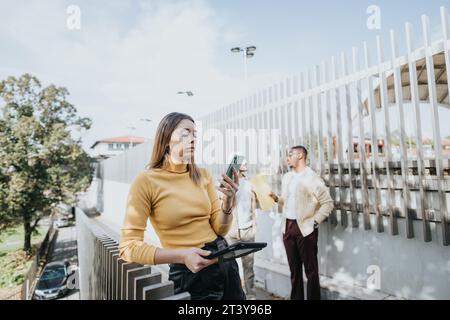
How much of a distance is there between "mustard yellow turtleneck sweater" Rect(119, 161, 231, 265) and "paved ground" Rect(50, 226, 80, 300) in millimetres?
15610

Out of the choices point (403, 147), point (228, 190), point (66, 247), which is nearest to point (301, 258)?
point (403, 147)

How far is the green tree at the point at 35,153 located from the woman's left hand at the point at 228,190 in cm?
1914

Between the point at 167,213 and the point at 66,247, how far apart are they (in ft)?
83.5

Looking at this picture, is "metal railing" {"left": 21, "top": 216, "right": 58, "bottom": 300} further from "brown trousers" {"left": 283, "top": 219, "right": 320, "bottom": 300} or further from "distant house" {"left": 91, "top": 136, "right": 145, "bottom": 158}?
"distant house" {"left": 91, "top": 136, "right": 145, "bottom": 158}

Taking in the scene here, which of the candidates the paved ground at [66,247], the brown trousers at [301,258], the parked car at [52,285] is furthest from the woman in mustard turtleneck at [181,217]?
the paved ground at [66,247]

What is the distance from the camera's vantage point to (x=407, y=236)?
8.07ft

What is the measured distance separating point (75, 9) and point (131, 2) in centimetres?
50

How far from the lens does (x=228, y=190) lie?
129 cm

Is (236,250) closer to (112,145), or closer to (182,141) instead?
(182,141)

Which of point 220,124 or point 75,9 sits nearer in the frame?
point 75,9

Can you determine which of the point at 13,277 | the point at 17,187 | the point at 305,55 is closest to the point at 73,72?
the point at 305,55

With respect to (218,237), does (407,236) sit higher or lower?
lower

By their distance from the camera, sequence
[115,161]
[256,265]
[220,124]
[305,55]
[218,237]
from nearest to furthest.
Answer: [218,237], [305,55], [256,265], [220,124], [115,161]
